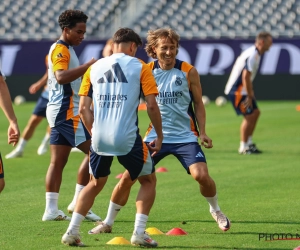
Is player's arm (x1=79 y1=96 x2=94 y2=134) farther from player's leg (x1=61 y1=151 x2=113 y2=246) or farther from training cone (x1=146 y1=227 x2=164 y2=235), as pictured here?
training cone (x1=146 y1=227 x2=164 y2=235)

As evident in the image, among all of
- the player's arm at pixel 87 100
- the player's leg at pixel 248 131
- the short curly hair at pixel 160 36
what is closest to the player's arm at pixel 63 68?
→ the short curly hair at pixel 160 36

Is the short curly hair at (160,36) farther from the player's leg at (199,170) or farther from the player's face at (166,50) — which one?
the player's leg at (199,170)

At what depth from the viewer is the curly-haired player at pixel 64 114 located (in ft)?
28.1

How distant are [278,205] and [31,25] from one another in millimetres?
22657

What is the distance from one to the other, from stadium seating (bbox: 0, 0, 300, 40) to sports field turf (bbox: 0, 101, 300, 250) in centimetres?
1297

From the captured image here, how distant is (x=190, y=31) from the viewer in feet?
98.6

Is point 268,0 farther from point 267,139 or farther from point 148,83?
point 148,83

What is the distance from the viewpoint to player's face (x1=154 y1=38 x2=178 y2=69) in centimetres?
800

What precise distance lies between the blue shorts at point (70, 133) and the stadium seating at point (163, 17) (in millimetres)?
20761

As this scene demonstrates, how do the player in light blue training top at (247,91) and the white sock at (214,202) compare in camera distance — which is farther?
the player in light blue training top at (247,91)

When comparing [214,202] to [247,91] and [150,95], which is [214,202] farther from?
[247,91]

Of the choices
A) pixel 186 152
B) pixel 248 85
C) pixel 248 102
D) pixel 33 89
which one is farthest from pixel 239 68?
pixel 186 152

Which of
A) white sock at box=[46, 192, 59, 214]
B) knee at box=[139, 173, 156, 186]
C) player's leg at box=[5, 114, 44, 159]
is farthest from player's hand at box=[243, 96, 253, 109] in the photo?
knee at box=[139, 173, 156, 186]

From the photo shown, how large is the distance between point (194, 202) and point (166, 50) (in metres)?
2.61
